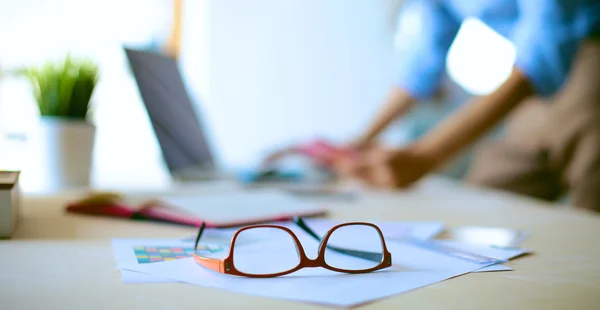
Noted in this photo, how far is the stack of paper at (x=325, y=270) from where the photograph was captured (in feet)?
1.21

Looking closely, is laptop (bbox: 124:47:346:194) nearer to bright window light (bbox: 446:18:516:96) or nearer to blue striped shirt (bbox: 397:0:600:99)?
blue striped shirt (bbox: 397:0:600:99)

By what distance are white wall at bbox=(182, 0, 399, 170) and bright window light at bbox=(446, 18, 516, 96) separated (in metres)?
0.65

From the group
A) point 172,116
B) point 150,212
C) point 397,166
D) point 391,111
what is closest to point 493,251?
point 150,212

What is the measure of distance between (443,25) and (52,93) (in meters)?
1.19

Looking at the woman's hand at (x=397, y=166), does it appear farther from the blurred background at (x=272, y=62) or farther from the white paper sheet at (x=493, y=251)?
the blurred background at (x=272, y=62)

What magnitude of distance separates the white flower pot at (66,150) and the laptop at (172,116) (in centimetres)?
13

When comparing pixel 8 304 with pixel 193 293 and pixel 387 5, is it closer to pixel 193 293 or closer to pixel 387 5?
pixel 193 293

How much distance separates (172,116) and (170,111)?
1cm

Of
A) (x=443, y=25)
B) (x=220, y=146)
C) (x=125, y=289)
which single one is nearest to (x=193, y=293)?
(x=125, y=289)

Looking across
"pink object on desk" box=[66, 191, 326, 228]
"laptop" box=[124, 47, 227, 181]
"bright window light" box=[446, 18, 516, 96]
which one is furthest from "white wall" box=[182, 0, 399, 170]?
"pink object on desk" box=[66, 191, 326, 228]

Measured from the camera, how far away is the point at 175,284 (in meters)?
0.38

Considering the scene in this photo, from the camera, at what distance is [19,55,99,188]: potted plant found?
0.96 m

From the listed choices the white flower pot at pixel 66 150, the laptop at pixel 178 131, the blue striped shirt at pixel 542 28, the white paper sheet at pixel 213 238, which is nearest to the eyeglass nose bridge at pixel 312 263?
the white paper sheet at pixel 213 238

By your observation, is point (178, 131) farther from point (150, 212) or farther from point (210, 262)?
point (210, 262)
